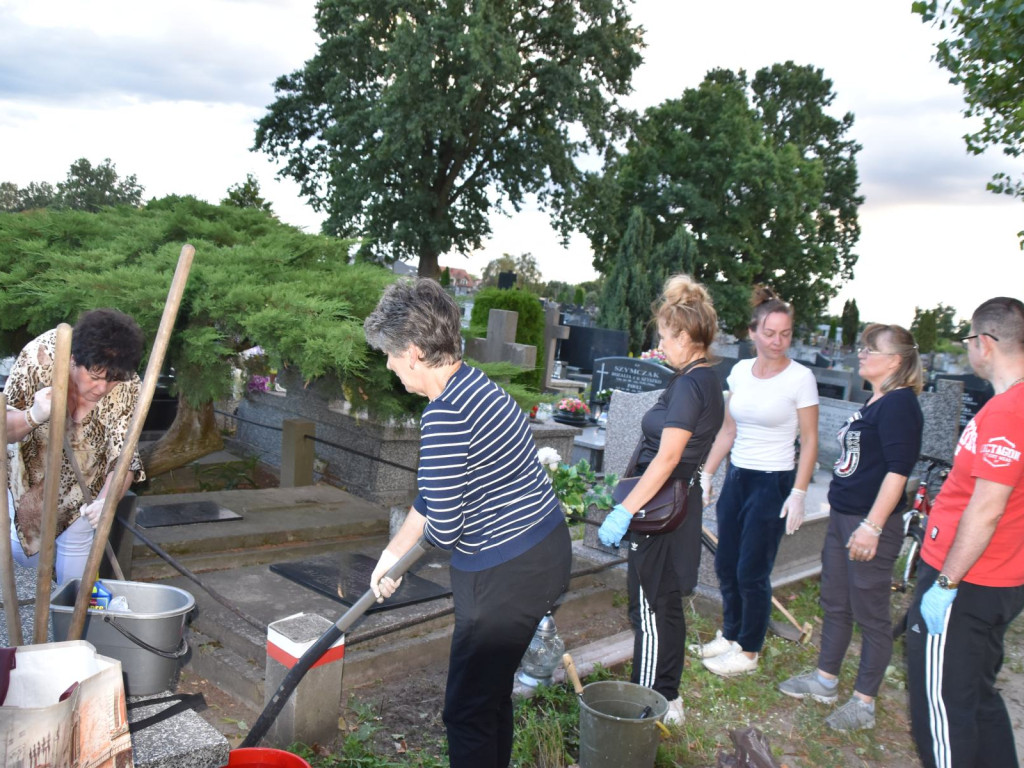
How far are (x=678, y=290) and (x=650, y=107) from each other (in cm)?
3204

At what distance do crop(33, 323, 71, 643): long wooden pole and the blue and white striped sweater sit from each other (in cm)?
98

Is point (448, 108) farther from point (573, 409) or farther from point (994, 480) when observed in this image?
point (994, 480)

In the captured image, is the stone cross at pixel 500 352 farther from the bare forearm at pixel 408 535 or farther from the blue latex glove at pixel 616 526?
the bare forearm at pixel 408 535

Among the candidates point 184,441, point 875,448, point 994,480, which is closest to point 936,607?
point 994,480

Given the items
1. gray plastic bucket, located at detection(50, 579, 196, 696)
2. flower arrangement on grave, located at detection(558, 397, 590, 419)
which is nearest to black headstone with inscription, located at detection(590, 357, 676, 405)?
flower arrangement on grave, located at detection(558, 397, 590, 419)

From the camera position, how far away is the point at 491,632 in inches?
88.9

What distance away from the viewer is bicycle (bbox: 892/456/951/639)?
5496mm

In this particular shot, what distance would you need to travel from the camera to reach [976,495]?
2.49m

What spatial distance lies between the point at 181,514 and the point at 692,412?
3369mm

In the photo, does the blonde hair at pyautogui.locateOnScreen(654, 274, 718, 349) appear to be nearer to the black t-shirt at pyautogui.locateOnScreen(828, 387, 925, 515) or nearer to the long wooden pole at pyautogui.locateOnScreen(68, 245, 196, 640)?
the black t-shirt at pyautogui.locateOnScreen(828, 387, 925, 515)

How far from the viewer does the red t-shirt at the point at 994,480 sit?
243 cm

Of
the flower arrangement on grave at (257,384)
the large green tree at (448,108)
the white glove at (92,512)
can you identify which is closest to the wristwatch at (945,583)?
the white glove at (92,512)

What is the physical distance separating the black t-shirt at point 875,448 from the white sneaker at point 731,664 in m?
1.00

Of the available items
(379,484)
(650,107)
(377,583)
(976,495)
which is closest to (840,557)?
(976,495)
